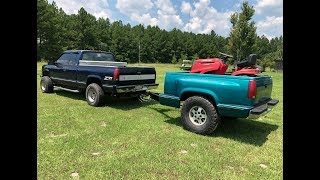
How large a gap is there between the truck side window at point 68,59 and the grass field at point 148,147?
231cm

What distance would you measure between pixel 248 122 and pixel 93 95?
4450 mm

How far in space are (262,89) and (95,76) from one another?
188 inches

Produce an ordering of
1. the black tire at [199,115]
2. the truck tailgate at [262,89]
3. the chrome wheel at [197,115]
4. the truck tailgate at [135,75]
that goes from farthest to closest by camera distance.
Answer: the truck tailgate at [135,75] → the chrome wheel at [197,115] → the black tire at [199,115] → the truck tailgate at [262,89]

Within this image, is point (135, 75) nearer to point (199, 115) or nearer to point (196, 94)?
point (196, 94)

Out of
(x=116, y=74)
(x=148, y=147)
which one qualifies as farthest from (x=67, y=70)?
(x=148, y=147)

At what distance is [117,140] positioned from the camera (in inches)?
217

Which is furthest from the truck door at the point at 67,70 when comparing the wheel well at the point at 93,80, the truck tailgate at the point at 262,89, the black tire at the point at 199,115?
the truck tailgate at the point at 262,89

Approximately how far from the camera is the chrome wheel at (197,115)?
19.6ft

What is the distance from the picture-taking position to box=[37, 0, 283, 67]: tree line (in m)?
54.7

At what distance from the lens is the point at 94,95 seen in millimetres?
8688

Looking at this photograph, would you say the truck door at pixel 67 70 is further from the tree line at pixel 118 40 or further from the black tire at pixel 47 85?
the tree line at pixel 118 40

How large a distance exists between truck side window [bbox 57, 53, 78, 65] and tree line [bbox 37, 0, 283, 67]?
42479 mm
